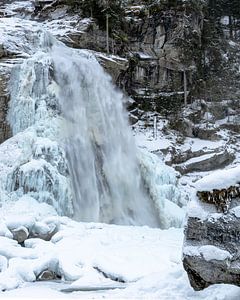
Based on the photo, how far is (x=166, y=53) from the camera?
2834 cm

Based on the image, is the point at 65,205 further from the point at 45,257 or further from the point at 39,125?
the point at 45,257

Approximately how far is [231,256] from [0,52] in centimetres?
1535

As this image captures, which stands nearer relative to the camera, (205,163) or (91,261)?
(91,261)

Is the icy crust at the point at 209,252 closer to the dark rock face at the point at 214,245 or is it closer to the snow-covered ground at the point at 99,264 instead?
the dark rock face at the point at 214,245

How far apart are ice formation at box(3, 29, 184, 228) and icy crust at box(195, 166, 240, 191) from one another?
8329 millimetres

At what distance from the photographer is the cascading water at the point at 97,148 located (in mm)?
14656

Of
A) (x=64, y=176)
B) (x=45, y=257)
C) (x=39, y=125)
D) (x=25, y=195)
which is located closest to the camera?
(x=45, y=257)

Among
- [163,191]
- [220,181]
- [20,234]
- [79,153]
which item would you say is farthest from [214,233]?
[163,191]

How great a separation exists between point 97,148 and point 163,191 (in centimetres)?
341

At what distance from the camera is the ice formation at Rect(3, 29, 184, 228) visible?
12969 mm

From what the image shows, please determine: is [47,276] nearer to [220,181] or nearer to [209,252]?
[209,252]

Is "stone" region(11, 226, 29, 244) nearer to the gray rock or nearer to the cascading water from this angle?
the cascading water

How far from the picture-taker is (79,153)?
15219 millimetres

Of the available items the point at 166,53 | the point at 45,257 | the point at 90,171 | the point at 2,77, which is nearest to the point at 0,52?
the point at 2,77
